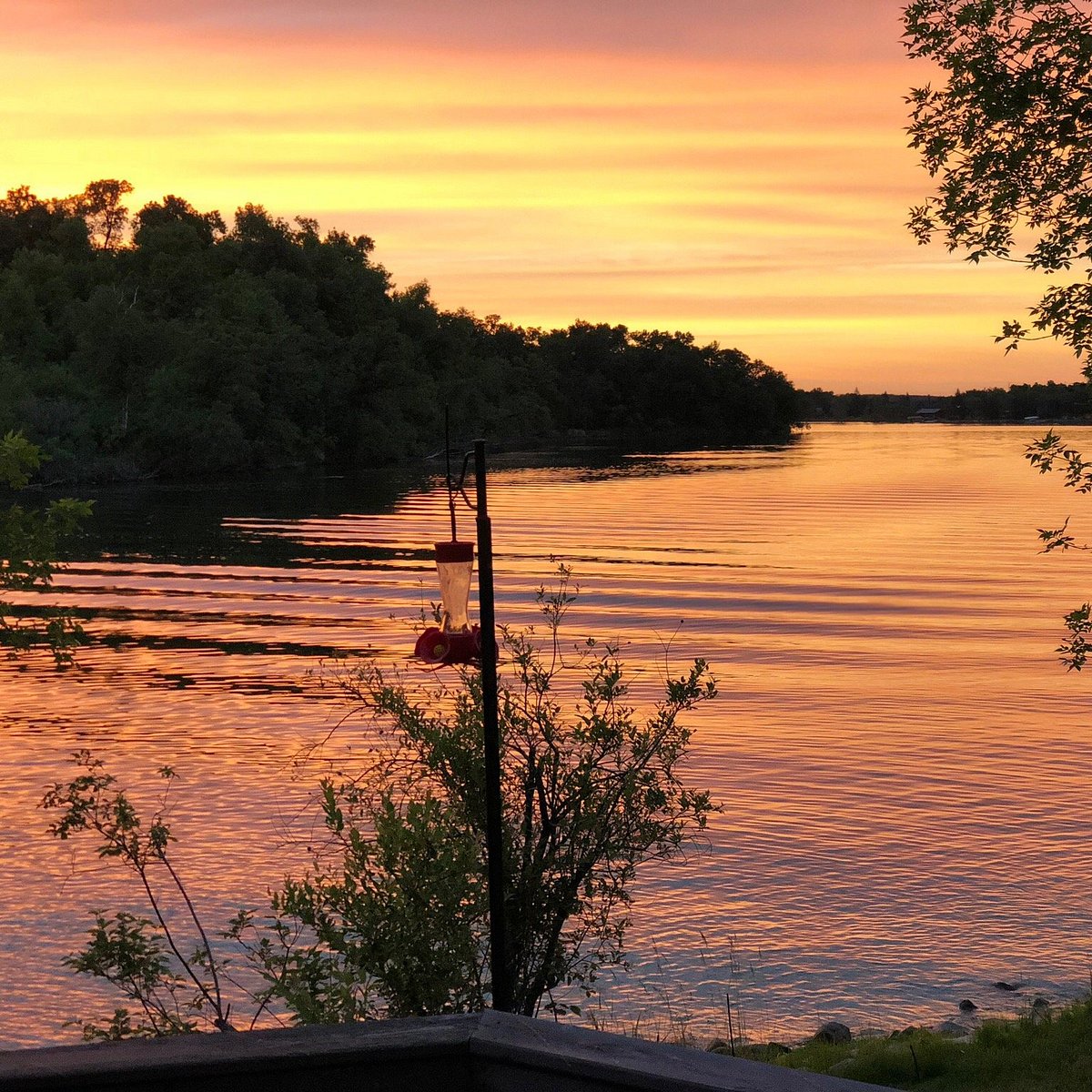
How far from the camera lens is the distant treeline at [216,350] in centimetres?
9744

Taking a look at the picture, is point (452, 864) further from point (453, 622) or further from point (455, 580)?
point (455, 580)

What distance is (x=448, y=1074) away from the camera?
13.3 ft

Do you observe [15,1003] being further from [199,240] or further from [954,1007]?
[199,240]

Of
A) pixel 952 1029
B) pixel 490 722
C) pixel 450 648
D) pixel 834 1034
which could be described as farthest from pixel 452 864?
pixel 952 1029

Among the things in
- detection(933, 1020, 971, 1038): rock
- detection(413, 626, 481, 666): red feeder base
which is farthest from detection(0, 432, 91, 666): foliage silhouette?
detection(933, 1020, 971, 1038): rock

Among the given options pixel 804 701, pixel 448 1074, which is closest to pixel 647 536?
pixel 804 701

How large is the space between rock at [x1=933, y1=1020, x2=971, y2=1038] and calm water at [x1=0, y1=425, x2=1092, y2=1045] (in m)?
0.50

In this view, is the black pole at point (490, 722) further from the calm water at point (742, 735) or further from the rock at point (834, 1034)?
the calm water at point (742, 735)

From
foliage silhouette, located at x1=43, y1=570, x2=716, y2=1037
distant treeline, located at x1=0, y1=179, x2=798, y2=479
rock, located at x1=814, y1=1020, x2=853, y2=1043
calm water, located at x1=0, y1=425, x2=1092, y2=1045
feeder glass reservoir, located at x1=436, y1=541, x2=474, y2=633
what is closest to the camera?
feeder glass reservoir, located at x1=436, y1=541, x2=474, y2=633

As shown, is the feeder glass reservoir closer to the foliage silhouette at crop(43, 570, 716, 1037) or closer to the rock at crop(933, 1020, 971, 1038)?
the foliage silhouette at crop(43, 570, 716, 1037)

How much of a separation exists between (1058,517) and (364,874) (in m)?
59.3

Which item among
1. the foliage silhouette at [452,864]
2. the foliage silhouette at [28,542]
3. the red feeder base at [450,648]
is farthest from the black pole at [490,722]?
the foliage silhouette at [28,542]

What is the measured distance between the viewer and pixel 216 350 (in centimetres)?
10281

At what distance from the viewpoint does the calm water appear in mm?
12891
